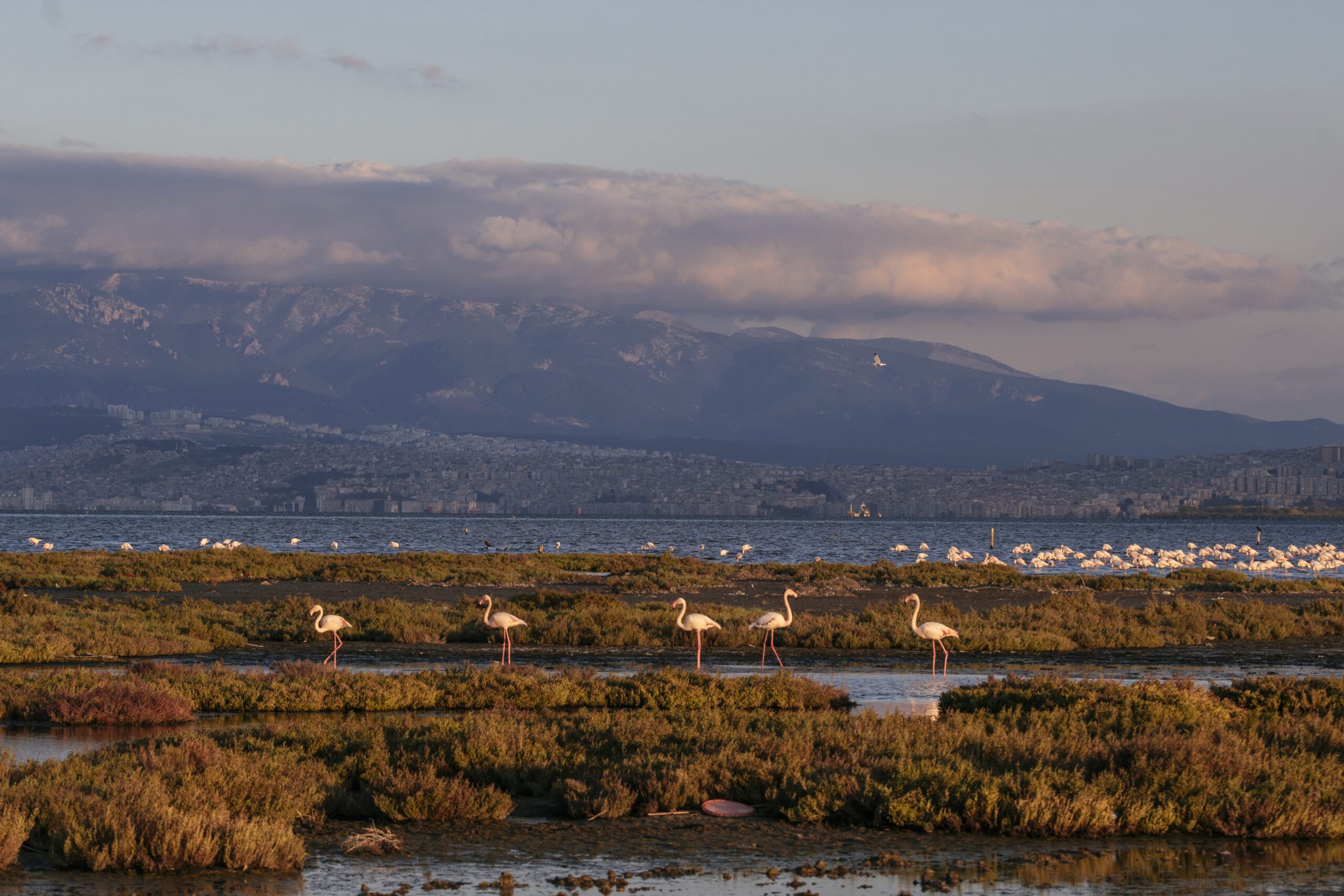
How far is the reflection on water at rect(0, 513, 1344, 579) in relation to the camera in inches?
3615

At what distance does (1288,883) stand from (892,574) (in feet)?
137

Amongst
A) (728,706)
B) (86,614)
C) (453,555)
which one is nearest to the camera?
(728,706)

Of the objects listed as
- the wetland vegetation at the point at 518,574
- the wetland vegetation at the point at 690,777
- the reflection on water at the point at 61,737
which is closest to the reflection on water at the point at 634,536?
the wetland vegetation at the point at 518,574

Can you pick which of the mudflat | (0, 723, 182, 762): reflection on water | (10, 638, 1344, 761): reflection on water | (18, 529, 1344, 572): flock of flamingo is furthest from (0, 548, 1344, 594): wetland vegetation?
(0, 723, 182, 762): reflection on water

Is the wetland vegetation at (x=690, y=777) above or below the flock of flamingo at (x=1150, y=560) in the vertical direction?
above

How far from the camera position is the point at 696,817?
40.7ft

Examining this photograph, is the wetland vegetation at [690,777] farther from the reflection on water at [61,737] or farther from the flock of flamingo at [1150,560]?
the flock of flamingo at [1150,560]

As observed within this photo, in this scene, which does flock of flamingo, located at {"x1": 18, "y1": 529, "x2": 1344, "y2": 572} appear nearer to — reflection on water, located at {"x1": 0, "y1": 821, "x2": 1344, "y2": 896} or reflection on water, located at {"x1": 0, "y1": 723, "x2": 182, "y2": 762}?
reflection on water, located at {"x1": 0, "y1": 723, "x2": 182, "y2": 762}

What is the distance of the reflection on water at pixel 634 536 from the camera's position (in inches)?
3615

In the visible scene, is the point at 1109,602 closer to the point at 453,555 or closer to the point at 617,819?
the point at 453,555

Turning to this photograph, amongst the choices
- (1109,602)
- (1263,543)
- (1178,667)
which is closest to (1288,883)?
(1178,667)

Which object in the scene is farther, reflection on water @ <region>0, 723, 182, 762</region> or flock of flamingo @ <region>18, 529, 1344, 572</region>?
flock of flamingo @ <region>18, 529, 1344, 572</region>

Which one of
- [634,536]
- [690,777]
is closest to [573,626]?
[690,777]

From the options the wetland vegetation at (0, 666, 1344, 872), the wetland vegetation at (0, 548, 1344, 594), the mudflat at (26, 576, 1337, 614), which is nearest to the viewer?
the wetland vegetation at (0, 666, 1344, 872)
